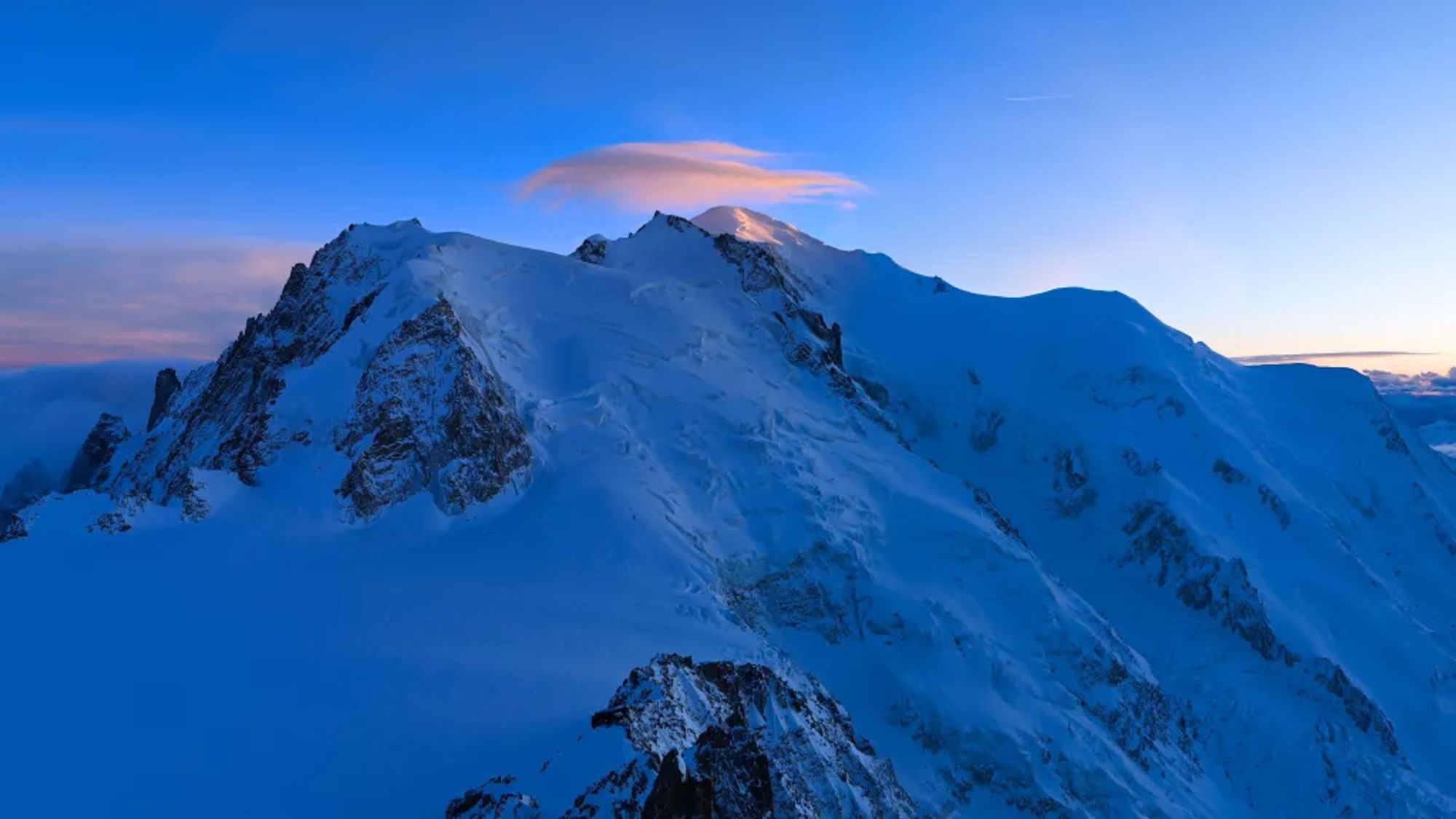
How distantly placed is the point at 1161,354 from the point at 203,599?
259 feet

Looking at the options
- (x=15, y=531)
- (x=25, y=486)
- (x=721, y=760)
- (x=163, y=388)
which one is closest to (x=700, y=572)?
(x=721, y=760)

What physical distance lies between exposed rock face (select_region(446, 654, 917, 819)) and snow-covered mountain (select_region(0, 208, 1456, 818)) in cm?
10

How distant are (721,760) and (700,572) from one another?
19.0 meters

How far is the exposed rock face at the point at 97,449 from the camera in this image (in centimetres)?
8594

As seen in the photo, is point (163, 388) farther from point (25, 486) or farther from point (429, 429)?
point (429, 429)

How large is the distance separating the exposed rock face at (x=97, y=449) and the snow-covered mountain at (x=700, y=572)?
325 centimetres

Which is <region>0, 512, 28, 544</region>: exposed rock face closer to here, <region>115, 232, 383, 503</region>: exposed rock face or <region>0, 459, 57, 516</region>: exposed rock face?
<region>115, 232, 383, 503</region>: exposed rock face

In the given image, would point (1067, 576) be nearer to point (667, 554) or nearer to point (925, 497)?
point (925, 497)

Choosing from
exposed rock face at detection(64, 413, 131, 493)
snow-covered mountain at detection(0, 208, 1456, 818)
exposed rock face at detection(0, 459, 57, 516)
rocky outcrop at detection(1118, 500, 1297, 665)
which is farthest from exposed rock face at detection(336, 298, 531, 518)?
exposed rock face at detection(0, 459, 57, 516)

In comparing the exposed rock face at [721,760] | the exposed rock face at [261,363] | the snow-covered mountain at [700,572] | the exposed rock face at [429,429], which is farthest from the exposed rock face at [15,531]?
the exposed rock face at [721,760]

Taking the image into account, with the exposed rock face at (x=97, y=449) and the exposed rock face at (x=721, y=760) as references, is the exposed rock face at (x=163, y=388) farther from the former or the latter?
the exposed rock face at (x=721, y=760)

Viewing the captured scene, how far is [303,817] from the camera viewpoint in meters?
19.4

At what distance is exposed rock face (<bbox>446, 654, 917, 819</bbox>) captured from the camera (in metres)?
18.0

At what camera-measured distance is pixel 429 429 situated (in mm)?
39000
